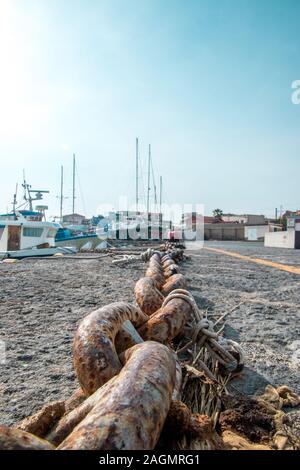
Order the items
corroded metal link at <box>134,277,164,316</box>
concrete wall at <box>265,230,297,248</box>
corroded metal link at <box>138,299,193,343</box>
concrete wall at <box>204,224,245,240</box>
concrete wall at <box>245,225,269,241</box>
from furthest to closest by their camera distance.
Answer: concrete wall at <box>204,224,245,240</box> < concrete wall at <box>245,225,269,241</box> < concrete wall at <box>265,230,297,248</box> < corroded metal link at <box>134,277,164,316</box> < corroded metal link at <box>138,299,193,343</box>

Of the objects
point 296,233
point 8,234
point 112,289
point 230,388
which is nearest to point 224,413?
point 230,388

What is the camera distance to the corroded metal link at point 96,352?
3.21ft

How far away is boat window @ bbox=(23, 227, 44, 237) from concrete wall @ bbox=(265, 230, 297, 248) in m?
12.9

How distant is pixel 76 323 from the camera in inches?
94.2

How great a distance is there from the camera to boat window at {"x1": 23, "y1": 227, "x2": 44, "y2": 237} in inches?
646

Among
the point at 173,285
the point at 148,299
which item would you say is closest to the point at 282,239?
the point at 173,285

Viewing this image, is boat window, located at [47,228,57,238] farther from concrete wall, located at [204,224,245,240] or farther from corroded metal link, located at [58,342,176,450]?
concrete wall, located at [204,224,245,240]

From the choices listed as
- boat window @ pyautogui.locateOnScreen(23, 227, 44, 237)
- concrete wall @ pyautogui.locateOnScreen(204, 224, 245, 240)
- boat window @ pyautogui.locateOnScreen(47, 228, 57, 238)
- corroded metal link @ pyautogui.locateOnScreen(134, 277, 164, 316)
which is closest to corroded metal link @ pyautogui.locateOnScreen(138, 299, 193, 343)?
corroded metal link @ pyautogui.locateOnScreen(134, 277, 164, 316)

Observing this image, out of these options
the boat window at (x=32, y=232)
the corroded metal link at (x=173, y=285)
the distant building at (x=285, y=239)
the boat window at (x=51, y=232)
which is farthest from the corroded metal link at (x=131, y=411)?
the distant building at (x=285, y=239)

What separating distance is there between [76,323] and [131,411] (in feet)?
5.92

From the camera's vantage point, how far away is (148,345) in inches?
37.5

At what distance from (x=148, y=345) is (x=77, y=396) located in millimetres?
307

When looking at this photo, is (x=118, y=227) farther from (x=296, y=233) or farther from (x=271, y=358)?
(x=271, y=358)
